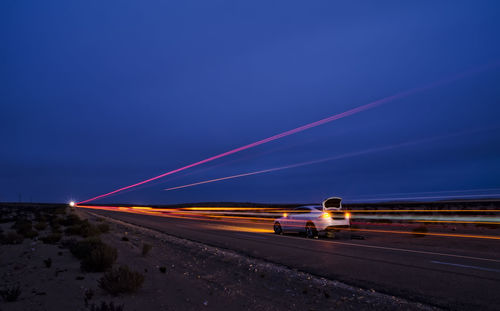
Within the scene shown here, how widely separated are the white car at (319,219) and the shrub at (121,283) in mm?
11830

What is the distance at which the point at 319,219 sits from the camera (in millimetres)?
17500

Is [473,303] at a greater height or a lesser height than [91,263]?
lesser

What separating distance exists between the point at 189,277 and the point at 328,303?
142 inches

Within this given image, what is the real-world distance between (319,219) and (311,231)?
3.05ft

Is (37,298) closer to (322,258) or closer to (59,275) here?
(59,275)

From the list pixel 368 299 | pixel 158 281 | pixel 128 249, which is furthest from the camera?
pixel 128 249

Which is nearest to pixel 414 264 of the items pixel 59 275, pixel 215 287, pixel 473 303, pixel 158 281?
pixel 473 303

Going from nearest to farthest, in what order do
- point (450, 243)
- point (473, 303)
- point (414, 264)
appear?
point (473, 303) < point (414, 264) < point (450, 243)

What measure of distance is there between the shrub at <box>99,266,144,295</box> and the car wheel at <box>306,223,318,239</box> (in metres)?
12.1

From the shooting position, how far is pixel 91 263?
8891 millimetres

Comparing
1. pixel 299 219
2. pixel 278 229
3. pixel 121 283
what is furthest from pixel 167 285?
pixel 278 229

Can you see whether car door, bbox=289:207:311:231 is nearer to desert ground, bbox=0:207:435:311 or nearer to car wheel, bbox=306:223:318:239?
car wheel, bbox=306:223:318:239

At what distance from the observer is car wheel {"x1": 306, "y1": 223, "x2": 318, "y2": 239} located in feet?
58.7

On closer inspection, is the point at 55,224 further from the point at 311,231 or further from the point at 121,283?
the point at 121,283
